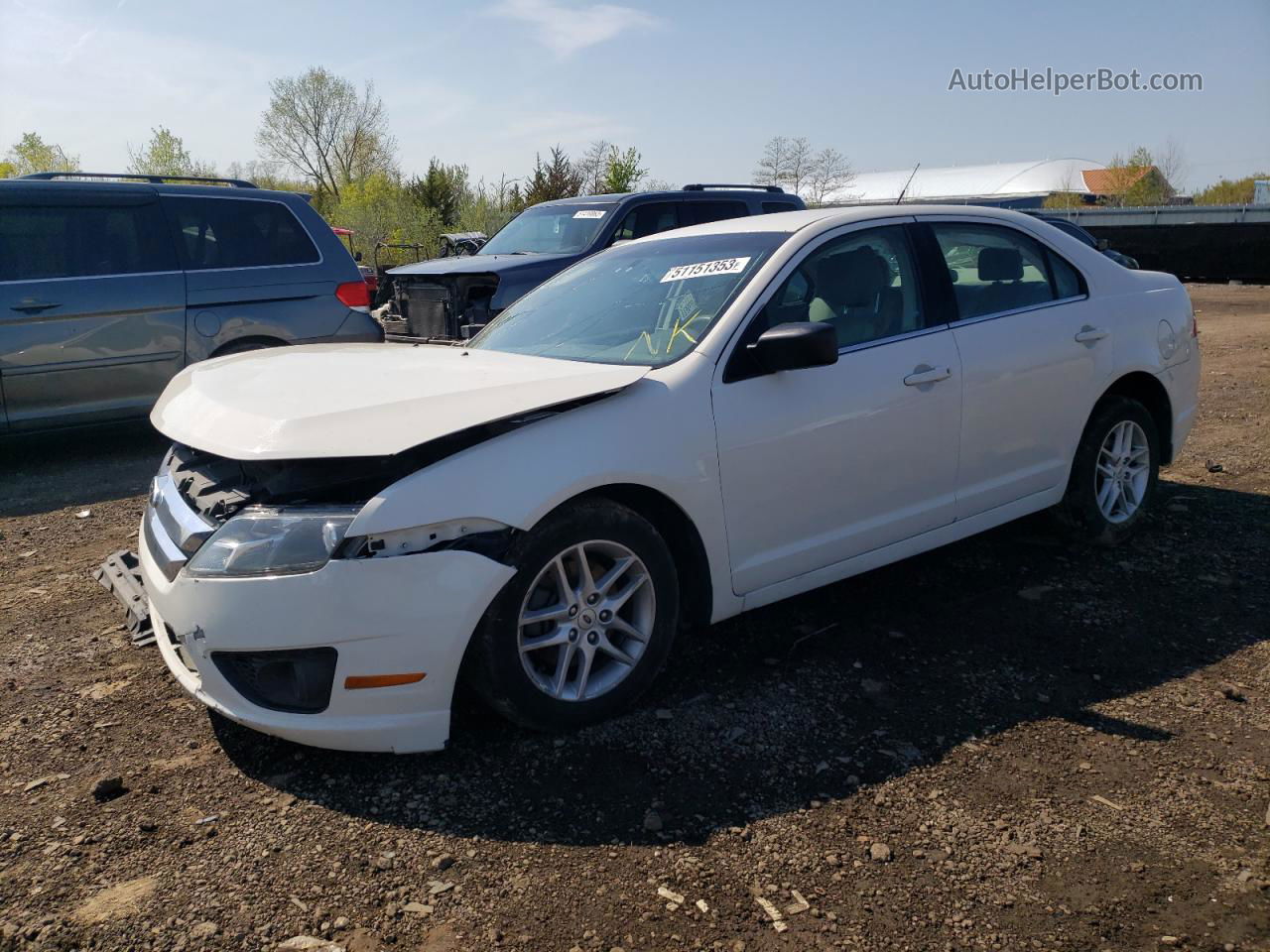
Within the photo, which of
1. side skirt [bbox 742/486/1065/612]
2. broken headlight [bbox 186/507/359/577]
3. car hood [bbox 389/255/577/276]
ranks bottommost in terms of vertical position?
side skirt [bbox 742/486/1065/612]

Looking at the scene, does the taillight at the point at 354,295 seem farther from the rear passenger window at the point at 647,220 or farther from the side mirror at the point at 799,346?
the side mirror at the point at 799,346

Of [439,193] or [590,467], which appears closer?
[590,467]

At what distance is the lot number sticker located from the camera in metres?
3.94

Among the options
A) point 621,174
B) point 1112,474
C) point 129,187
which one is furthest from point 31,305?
point 621,174

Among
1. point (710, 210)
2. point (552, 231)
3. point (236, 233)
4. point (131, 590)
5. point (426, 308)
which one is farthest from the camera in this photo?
point (710, 210)

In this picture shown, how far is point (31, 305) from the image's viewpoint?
697cm

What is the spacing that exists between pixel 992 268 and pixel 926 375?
88cm

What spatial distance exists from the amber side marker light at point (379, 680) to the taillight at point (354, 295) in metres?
5.87

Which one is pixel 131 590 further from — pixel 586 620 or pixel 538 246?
pixel 538 246

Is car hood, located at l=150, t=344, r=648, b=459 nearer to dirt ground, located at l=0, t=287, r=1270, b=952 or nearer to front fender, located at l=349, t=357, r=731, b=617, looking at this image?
front fender, located at l=349, t=357, r=731, b=617

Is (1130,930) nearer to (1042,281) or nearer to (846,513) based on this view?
(846,513)

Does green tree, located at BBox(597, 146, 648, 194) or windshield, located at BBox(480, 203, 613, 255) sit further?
green tree, located at BBox(597, 146, 648, 194)

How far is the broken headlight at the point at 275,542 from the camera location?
2.88m

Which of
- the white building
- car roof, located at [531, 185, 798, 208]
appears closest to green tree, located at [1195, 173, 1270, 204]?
the white building
